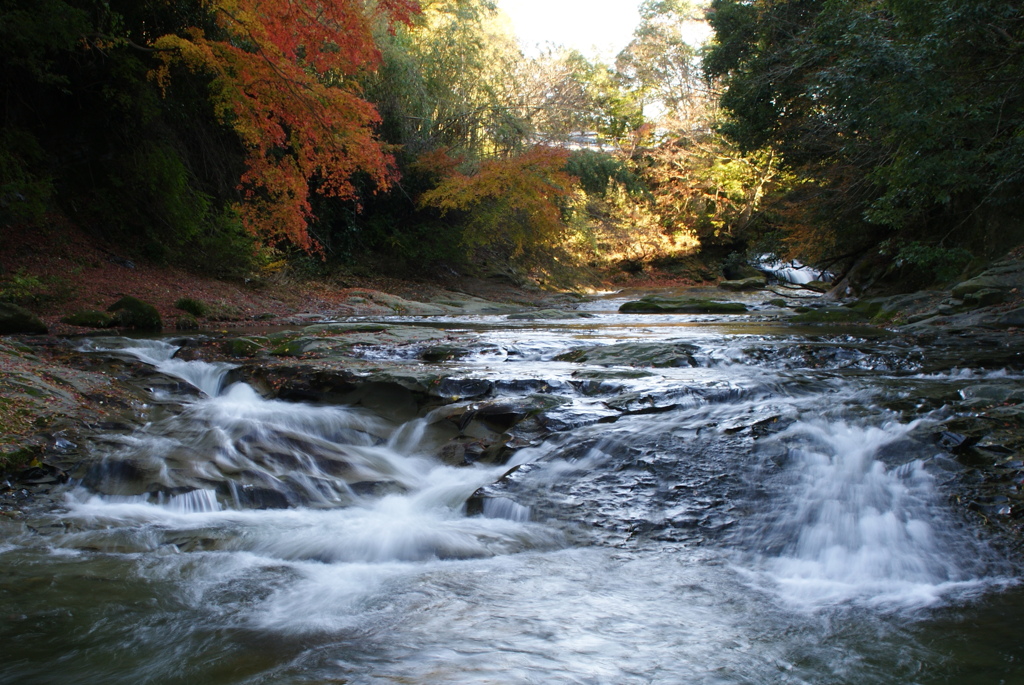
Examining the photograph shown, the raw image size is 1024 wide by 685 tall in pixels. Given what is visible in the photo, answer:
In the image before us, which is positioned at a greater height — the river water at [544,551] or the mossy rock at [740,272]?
the mossy rock at [740,272]

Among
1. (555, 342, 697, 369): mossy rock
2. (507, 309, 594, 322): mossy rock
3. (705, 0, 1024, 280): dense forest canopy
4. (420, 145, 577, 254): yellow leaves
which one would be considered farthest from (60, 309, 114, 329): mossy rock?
(420, 145, 577, 254): yellow leaves

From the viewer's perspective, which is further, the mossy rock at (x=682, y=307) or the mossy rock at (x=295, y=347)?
the mossy rock at (x=682, y=307)

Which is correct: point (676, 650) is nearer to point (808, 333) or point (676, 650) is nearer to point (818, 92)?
point (808, 333)

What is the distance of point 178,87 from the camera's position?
13961 mm

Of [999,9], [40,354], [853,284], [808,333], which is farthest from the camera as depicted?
[853,284]

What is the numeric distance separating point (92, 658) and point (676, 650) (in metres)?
2.22

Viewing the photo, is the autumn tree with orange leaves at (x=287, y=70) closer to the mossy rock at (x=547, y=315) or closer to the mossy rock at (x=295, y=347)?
the mossy rock at (x=547, y=315)

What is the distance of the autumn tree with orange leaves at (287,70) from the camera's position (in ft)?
38.4

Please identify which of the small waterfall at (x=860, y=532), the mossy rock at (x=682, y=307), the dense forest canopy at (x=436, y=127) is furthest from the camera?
the mossy rock at (x=682, y=307)

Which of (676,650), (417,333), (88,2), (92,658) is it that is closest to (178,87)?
(88,2)

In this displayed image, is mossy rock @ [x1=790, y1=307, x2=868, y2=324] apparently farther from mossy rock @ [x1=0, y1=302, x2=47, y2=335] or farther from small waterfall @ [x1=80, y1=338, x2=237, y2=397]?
mossy rock @ [x1=0, y1=302, x2=47, y2=335]

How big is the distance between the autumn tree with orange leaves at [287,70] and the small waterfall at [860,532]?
10.3 metres

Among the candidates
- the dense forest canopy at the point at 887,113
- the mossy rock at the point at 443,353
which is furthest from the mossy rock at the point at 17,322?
the dense forest canopy at the point at 887,113

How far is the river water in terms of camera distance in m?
2.58
